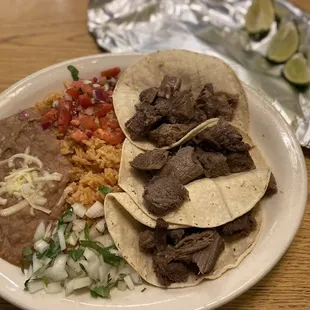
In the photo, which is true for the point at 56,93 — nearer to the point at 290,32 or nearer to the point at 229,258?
the point at 229,258

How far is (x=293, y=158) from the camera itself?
2.31 metres

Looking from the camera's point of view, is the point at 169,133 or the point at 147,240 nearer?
the point at 147,240

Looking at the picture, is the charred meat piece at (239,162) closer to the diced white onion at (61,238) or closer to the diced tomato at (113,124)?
the diced tomato at (113,124)

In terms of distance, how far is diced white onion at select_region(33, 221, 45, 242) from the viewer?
7.02 feet

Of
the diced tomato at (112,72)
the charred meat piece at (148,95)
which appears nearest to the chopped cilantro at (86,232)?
the charred meat piece at (148,95)

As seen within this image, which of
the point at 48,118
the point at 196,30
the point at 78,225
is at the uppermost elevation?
the point at 48,118

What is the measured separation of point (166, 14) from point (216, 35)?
383mm

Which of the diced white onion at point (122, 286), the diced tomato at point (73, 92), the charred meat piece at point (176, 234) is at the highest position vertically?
the diced tomato at point (73, 92)

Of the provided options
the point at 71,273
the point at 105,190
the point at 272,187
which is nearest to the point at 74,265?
the point at 71,273

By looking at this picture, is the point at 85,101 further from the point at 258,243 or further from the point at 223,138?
the point at 258,243

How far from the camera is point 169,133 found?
2279 millimetres

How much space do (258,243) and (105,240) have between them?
2.21ft

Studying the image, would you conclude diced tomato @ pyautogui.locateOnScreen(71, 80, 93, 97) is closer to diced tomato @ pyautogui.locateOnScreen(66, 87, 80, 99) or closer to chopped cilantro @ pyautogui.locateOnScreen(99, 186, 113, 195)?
diced tomato @ pyautogui.locateOnScreen(66, 87, 80, 99)

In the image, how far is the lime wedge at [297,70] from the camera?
2.95 m
